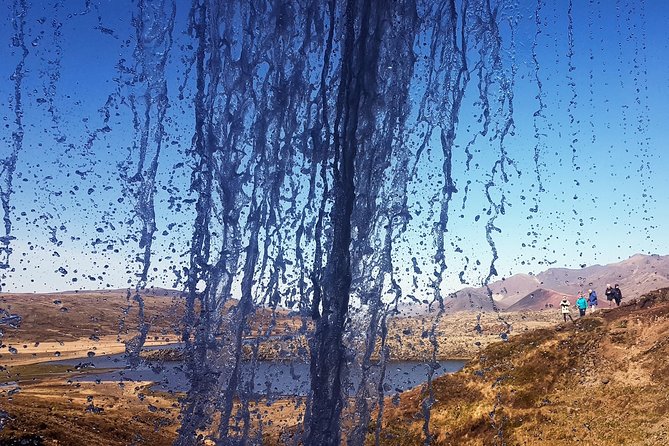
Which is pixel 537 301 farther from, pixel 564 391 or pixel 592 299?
pixel 564 391

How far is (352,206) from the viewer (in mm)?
11430

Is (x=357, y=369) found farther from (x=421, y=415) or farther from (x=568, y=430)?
(x=421, y=415)

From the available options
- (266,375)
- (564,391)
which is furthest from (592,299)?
(266,375)

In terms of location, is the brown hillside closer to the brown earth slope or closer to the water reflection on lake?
the water reflection on lake

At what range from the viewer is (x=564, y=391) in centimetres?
2167

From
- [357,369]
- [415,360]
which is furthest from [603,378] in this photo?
[415,360]

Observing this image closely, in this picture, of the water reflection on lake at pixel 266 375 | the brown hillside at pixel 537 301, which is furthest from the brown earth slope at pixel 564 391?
the brown hillside at pixel 537 301

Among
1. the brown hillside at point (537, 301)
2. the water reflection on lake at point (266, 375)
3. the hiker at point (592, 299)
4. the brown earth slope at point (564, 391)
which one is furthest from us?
the brown hillside at point (537, 301)

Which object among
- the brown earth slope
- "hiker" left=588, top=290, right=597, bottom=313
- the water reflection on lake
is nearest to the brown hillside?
the water reflection on lake

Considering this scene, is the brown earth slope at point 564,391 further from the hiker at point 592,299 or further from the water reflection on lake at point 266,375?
the water reflection on lake at point 266,375

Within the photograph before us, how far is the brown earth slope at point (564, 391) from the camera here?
1827 centimetres

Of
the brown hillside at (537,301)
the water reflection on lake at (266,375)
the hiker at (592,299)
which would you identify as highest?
the hiker at (592,299)

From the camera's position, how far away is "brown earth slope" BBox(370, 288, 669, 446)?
18.3 m

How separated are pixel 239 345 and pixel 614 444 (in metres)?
13.5
